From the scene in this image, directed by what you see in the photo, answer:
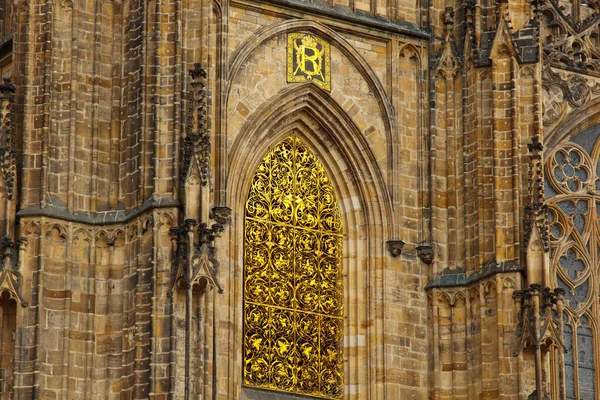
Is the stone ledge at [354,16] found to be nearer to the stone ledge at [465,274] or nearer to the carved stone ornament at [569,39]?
the carved stone ornament at [569,39]

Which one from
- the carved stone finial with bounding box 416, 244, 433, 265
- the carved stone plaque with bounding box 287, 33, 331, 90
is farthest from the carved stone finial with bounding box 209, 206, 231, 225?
the carved stone finial with bounding box 416, 244, 433, 265

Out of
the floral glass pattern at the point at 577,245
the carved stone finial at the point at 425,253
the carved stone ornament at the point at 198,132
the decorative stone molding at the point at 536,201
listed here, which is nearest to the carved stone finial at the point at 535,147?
the decorative stone molding at the point at 536,201

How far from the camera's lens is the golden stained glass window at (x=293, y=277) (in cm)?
4109

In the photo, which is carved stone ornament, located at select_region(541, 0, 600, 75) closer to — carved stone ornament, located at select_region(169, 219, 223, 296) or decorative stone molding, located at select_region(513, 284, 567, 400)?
decorative stone molding, located at select_region(513, 284, 567, 400)

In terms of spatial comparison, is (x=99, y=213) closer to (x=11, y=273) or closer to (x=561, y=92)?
(x=11, y=273)

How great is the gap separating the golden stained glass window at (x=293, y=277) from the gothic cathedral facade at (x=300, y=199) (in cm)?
3

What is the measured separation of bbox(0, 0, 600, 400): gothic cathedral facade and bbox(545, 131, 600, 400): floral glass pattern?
1.3 inches

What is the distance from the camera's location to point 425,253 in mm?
42094

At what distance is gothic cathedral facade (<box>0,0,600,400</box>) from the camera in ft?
128

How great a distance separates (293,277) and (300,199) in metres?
1.19

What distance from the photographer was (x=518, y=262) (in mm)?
41188

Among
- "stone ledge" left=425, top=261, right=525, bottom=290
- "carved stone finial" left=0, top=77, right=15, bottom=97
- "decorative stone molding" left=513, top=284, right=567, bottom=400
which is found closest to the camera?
"carved stone finial" left=0, top=77, right=15, bottom=97

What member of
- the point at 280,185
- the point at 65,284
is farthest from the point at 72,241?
the point at 280,185

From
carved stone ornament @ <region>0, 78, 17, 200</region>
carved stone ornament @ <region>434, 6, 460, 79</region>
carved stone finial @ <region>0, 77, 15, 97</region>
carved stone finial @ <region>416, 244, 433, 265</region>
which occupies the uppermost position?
carved stone ornament @ <region>434, 6, 460, 79</region>
